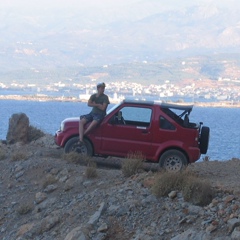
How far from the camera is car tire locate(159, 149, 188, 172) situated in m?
16.3

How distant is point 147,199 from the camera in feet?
42.5

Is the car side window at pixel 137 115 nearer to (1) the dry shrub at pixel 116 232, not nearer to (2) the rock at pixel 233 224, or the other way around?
(1) the dry shrub at pixel 116 232

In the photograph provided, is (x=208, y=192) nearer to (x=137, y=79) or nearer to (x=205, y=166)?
(x=205, y=166)

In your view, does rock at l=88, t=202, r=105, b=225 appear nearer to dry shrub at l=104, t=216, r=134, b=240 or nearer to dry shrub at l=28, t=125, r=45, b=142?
dry shrub at l=104, t=216, r=134, b=240

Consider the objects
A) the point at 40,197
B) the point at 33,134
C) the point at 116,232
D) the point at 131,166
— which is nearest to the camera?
the point at 116,232

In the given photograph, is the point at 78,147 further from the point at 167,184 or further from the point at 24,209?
the point at 167,184

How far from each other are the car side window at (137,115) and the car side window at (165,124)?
0.28m

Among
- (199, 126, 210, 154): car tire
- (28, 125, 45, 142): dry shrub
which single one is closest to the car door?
(199, 126, 210, 154): car tire

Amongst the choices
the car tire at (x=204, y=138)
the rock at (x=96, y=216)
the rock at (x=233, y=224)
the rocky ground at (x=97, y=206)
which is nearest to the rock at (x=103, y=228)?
the rocky ground at (x=97, y=206)

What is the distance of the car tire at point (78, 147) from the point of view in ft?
55.8

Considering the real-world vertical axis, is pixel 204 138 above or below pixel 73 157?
above

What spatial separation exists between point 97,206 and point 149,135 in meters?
3.51

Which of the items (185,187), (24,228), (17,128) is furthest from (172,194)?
(17,128)

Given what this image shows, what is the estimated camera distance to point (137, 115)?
1695 centimetres
